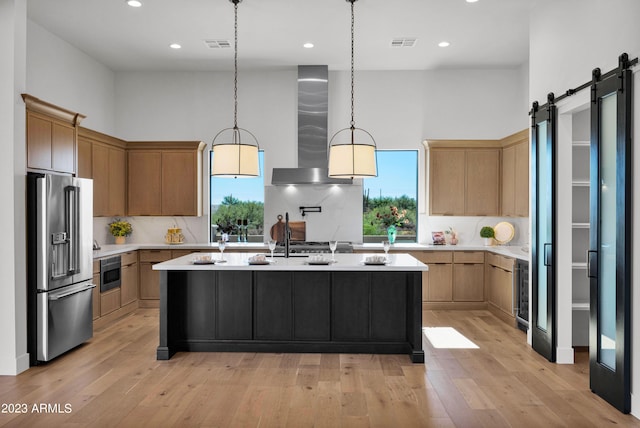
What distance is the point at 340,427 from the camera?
3176mm

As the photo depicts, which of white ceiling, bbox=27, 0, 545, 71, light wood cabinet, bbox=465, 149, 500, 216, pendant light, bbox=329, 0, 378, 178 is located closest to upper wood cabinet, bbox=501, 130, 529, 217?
light wood cabinet, bbox=465, 149, 500, 216

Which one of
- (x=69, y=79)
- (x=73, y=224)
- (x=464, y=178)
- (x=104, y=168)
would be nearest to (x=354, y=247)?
(x=464, y=178)

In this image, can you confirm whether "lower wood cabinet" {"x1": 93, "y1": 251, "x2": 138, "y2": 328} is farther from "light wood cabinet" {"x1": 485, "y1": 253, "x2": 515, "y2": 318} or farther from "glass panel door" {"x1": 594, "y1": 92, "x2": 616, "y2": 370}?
"glass panel door" {"x1": 594, "y1": 92, "x2": 616, "y2": 370}

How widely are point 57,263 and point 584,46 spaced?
197 inches

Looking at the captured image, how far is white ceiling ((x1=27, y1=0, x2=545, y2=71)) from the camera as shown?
17.3ft

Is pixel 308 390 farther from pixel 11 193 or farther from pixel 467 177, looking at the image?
pixel 467 177

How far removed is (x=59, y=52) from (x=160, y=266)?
11.4 ft

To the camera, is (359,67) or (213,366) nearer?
(213,366)

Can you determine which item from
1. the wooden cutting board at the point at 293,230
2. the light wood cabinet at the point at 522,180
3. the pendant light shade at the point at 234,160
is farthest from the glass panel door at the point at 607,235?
the wooden cutting board at the point at 293,230

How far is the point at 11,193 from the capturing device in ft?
14.0

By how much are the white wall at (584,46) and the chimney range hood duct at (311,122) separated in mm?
3065

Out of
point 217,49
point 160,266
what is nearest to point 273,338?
point 160,266

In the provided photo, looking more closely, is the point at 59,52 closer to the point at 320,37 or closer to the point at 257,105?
the point at 257,105

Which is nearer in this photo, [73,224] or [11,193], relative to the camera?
[11,193]
